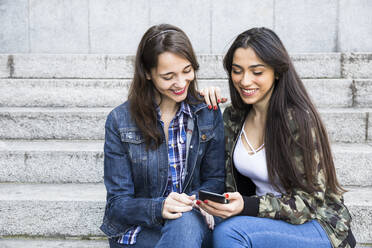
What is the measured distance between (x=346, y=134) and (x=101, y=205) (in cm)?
210

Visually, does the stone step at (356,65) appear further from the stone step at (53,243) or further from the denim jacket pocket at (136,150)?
the denim jacket pocket at (136,150)

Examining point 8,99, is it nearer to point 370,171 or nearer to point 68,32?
point 68,32

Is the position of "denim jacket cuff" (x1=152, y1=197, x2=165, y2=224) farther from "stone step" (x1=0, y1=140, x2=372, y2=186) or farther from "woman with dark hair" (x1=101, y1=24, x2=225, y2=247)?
"stone step" (x1=0, y1=140, x2=372, y2=186)

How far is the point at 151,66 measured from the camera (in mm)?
2160

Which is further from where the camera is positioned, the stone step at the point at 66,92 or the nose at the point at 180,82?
the stone step at the point at 66,92

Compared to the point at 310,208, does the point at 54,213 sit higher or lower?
lower

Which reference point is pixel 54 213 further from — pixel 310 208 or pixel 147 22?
pixel 147 22

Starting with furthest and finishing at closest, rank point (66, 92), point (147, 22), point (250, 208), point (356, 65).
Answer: point (147, 22) < point (356, 65) < point (66, 92) < point (250, 208)

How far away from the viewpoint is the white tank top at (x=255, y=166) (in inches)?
84.2

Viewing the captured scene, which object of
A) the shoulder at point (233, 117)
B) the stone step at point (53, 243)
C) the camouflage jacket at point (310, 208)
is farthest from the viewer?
the stone step at point (53, 243)

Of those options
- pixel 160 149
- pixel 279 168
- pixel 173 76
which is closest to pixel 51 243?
pixel 160 149

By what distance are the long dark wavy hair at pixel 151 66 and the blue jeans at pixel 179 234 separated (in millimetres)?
460

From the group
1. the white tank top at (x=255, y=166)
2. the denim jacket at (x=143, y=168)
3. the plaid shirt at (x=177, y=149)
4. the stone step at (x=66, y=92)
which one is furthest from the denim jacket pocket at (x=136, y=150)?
the stone step at (x=66, y=92)

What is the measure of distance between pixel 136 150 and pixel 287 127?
33.1 inches
